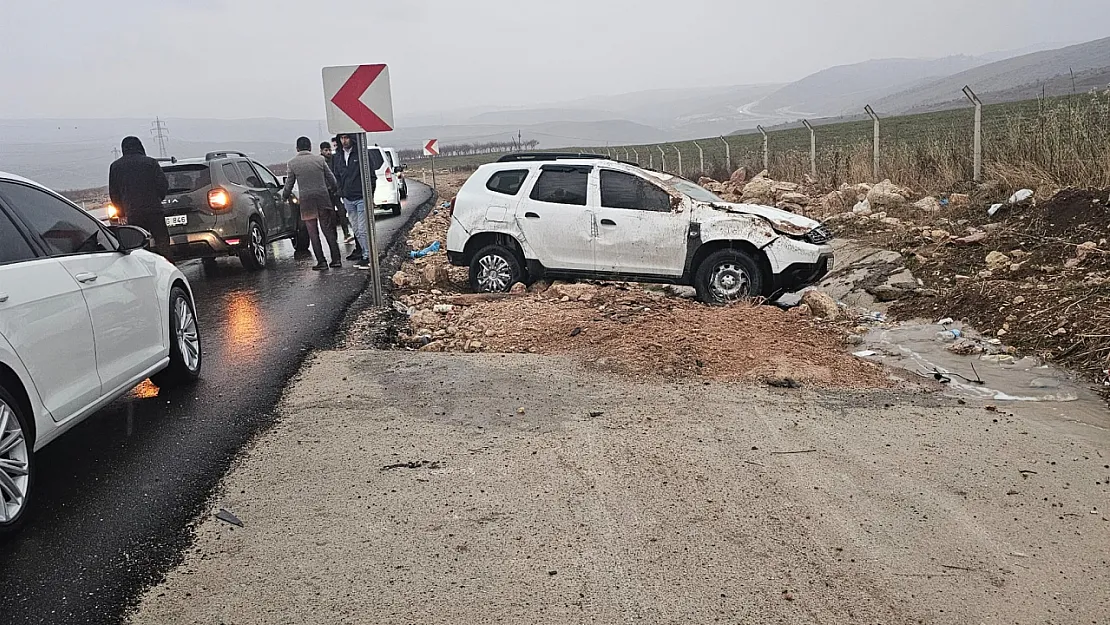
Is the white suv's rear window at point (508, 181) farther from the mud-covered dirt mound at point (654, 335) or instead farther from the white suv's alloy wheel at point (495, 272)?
the mud-covered dirt mound at point (654, 335)

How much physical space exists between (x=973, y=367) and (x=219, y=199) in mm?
9724

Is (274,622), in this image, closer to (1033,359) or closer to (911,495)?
(911,495)

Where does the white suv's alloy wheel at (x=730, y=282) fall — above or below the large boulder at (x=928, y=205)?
below

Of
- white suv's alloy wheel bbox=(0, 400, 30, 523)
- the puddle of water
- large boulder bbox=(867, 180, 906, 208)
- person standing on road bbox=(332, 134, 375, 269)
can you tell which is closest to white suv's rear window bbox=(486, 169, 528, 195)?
person standing on road bbox=(332, 134, 375, 269)

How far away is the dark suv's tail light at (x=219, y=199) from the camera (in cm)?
1222

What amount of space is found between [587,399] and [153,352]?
9.68 feet

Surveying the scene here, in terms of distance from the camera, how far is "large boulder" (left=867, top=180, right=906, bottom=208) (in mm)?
15641

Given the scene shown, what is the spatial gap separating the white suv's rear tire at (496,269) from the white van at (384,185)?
12.0m

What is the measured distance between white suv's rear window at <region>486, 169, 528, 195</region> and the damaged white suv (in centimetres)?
1

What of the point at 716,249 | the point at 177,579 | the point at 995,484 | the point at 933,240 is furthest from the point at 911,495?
the point at 933,240

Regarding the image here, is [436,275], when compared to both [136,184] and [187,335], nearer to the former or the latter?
[136,184]

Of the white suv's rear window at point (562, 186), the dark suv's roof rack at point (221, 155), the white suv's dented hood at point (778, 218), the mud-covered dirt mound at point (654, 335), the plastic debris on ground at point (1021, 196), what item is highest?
the dark suv's roof rack at point (221, 155)

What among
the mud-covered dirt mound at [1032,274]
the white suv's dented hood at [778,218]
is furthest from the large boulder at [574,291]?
the mud-covered dirt mound at [1032,274]

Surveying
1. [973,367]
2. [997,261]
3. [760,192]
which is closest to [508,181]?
[973,367]
